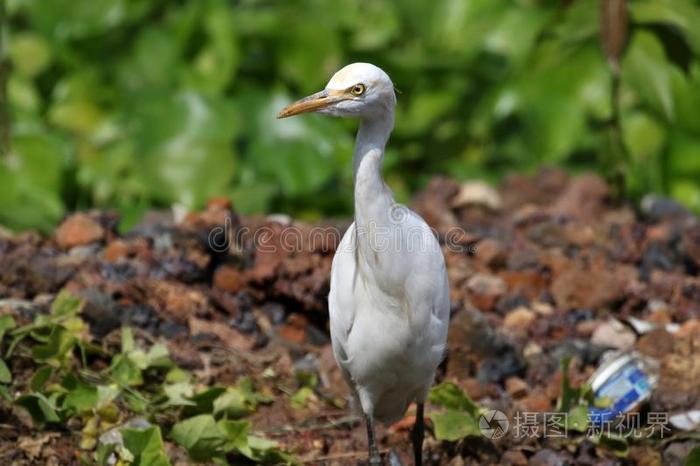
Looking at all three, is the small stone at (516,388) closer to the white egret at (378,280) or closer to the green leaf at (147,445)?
the white egret at (378,280)

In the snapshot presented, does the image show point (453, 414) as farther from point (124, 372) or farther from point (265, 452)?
point (124, 372)

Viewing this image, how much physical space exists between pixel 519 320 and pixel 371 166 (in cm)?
176

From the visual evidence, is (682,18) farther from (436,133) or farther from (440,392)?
(440,392)

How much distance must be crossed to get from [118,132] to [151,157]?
3.09 feet

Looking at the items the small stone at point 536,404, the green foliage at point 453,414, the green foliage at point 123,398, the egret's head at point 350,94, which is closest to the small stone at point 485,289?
the small stone at point 536,404

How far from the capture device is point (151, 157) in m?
6.40

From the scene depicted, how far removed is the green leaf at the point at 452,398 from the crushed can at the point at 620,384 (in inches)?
18.5

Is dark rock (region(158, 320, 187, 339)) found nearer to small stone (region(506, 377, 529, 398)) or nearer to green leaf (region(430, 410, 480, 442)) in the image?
green leaf (region(430, 410, 480, 442))

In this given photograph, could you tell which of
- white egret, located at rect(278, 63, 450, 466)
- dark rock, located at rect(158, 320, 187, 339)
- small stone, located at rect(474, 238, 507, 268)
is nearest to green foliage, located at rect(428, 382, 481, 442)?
white egret, located at rect(278, 63, 450, 466)

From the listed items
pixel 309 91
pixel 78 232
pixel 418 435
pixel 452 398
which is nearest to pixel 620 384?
pixel 452 398

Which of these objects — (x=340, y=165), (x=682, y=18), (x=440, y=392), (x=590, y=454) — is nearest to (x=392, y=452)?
(x=440, y=392)

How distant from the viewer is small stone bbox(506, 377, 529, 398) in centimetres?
468

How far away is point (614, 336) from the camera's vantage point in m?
5.02

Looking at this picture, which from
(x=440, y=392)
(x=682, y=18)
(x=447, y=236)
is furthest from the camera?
(x=682, y=18)
